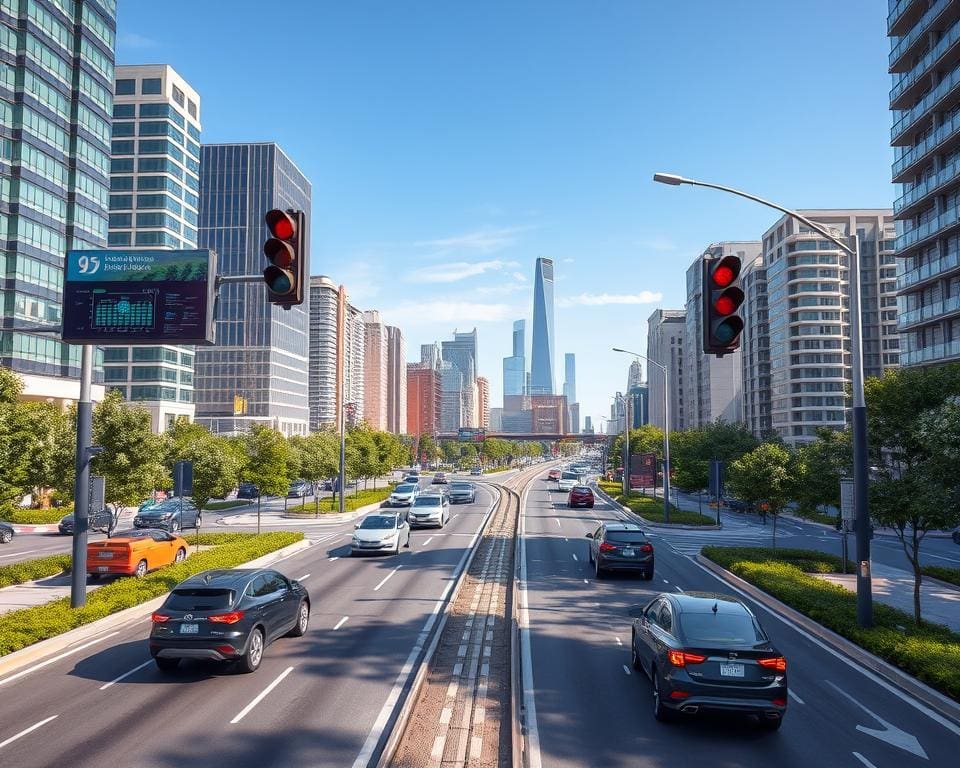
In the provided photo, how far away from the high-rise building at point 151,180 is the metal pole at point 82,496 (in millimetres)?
84271

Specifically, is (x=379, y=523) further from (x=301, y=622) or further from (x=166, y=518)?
(x=166, y=518)

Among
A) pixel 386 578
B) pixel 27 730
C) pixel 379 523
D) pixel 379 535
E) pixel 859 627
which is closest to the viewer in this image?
pixel 27 730

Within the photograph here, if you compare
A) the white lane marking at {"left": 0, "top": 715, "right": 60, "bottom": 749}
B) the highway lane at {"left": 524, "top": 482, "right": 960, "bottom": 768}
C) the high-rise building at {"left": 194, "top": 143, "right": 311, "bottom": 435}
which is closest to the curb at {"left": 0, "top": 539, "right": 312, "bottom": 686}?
the white lane marking at {"left": 0, "top": 715, "right": 60, "bottom": 749}

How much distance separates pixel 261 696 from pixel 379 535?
16.6 metres

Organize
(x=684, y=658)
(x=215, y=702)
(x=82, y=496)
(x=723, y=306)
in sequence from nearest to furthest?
(x=723, y=306) → (x=684, y=658) → (x=215, y=702) → (x=82, y=496)

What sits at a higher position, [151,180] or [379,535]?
[151,180]

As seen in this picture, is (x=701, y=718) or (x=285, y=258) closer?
(x=285, y=258)

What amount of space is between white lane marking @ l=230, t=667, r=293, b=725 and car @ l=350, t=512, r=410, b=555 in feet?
49.0

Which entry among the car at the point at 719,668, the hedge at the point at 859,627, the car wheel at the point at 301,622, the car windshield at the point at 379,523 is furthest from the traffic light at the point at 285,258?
the car windshield at the point at 379,523

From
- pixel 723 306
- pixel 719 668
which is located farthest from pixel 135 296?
pixel 719 668

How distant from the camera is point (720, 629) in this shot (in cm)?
1008

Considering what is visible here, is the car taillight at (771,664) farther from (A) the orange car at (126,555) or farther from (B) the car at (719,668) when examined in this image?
(A) the orange car at (126,555)

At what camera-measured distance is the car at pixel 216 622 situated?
39.6 feet

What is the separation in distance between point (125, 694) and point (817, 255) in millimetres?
108017
